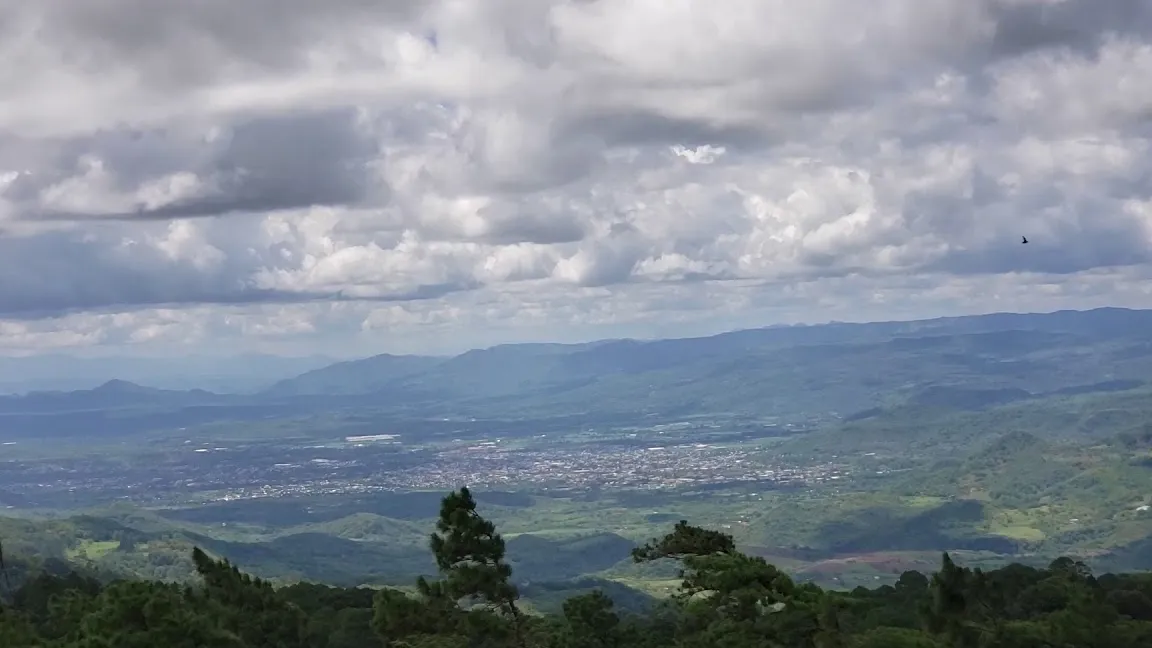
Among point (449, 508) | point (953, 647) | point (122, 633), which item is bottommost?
point (953, 647)

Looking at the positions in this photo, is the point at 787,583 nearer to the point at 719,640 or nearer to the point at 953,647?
the point at 719,640

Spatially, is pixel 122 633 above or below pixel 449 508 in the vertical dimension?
below

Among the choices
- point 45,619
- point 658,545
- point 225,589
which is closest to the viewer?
point 658,545

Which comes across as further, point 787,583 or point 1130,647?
point 1130,647

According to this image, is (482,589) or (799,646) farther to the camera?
(482,589)

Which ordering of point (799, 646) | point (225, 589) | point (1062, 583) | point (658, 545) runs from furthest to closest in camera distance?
point (1062, 583), point (225, 589), point (658, 545), point (799, 646)

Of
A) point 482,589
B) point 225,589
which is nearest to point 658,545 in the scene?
point 482,589

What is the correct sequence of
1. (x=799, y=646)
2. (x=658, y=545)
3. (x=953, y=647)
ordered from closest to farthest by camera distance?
(x=799, y=646) → (x=658, y=545) → (x=953, y=647)

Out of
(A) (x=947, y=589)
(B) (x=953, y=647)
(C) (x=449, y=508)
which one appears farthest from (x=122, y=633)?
(A) (x=947, y=589)

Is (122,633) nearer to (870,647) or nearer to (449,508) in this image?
(449,508)

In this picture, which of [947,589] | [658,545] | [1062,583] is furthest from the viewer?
[1062,583]
